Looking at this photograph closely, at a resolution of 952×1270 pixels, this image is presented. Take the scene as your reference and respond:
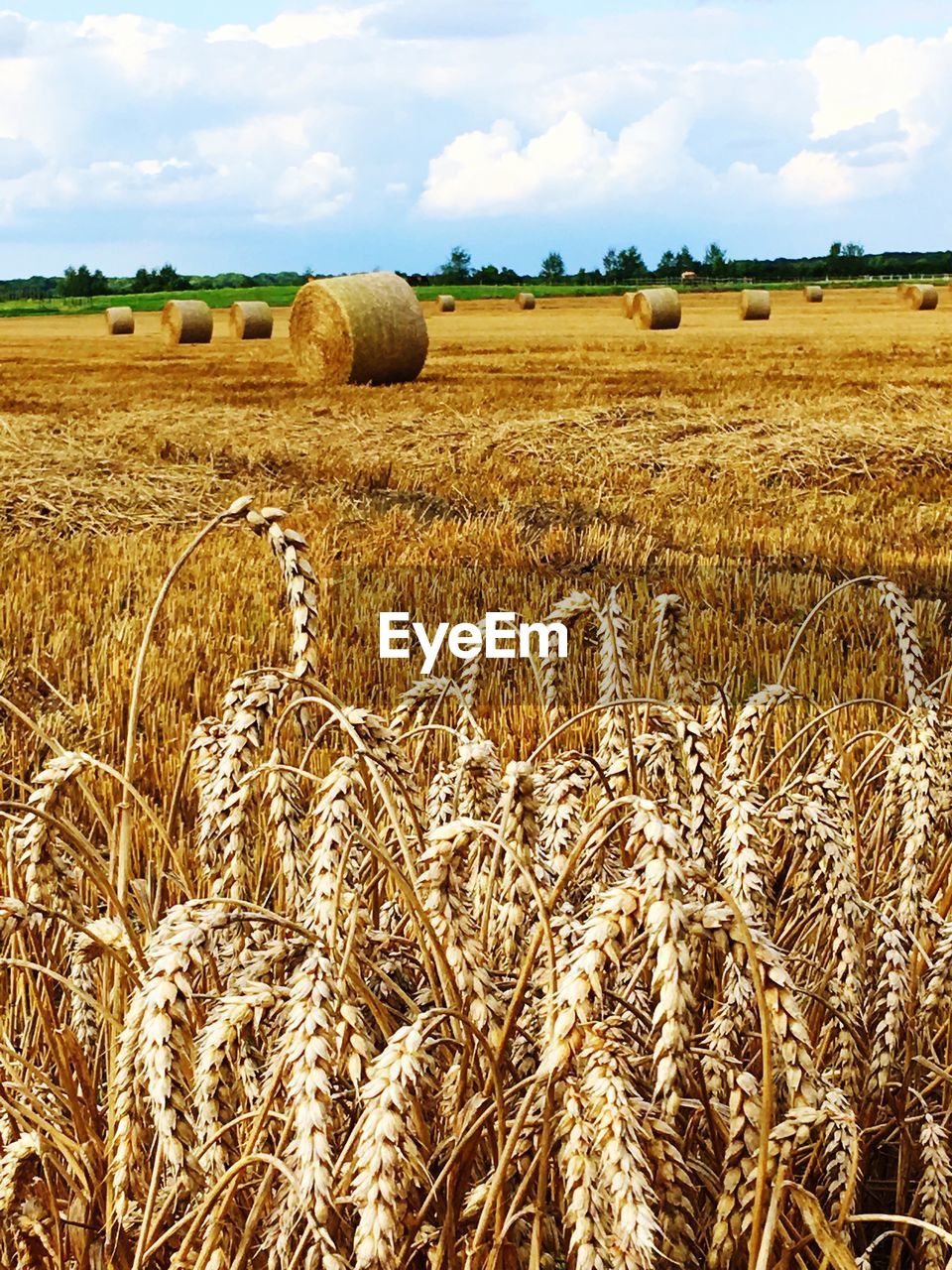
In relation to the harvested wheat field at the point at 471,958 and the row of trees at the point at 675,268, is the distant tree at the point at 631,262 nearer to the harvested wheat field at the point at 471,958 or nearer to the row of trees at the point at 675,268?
the row of trees at the point at 675,268

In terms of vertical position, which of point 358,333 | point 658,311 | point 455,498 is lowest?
point 455,498

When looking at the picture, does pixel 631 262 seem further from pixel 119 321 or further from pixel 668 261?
pixel 119 321

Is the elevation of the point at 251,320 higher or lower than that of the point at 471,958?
higher

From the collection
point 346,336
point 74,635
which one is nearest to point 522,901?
point 74,635

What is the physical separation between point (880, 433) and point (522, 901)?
9809 millimetres

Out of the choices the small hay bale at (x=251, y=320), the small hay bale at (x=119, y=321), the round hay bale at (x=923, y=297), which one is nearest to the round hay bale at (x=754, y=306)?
the round hay bale at (x=923, y=297)

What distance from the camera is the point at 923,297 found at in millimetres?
33875

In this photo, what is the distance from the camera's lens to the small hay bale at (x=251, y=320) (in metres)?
27.5

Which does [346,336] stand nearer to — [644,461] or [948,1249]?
[644,461]

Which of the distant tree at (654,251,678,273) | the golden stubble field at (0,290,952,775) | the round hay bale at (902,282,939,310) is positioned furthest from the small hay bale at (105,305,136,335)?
the distant tree at (654,251,678,273)

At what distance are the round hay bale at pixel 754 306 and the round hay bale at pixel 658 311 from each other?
3264mm

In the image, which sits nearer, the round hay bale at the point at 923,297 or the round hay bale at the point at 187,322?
the round hay bale at the point at 187,322

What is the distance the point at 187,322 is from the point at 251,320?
1660mm

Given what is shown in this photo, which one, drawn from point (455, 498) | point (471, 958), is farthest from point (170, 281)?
point (471, 958)
